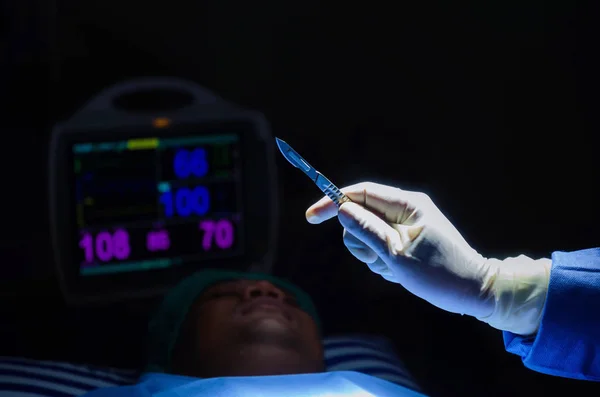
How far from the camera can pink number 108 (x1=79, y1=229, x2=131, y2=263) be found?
97.7 inches

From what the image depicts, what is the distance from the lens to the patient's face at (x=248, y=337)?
2.01 m

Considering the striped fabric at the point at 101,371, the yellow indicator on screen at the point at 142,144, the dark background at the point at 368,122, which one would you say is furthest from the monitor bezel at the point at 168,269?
the striped fabric at the point at 101,371

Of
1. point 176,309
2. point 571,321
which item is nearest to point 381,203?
point 571,321

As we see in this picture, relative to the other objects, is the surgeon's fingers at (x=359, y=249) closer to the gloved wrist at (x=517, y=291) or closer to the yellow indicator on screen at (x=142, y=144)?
the gloved wrist at (x=517, y=291)

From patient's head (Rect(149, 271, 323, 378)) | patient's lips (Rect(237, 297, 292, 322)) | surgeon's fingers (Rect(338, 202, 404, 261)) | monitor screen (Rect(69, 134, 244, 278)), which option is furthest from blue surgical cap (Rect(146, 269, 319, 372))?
surgeon's fingers (Rect(338, 202, 404, 261))

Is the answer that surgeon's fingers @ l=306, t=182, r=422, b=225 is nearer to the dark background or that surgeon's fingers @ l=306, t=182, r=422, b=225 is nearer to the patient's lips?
the patient's lips

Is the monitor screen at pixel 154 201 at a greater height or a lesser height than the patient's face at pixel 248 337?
greater

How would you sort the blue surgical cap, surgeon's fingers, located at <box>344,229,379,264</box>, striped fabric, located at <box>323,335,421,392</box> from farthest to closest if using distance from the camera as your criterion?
striped fabric, located at <box>323,335,421,392</box> < the blue surgical cap < surgeon's fingers, located at <box>344,229,379,264</box>

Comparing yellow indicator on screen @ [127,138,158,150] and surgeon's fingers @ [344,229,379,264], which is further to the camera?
yellow indicator on screen @ [127,138,158,150]

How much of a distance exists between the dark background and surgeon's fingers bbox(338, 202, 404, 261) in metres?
1.33

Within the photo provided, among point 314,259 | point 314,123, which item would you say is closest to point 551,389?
point 314,259

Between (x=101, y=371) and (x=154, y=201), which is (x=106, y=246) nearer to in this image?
(x=154, y=201)

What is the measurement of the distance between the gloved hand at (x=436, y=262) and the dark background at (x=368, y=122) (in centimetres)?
126

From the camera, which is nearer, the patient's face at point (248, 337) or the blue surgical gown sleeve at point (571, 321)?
the blue surgical gown sleeve at point (571, 321)
